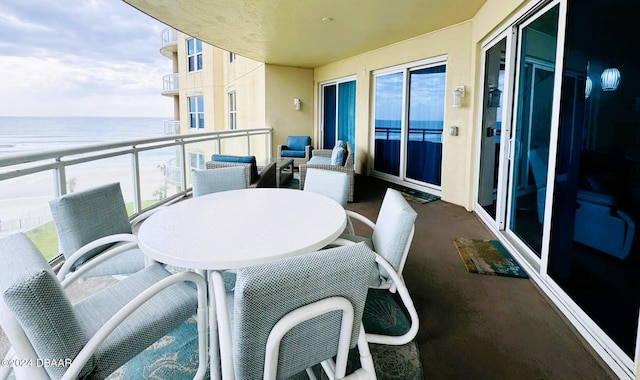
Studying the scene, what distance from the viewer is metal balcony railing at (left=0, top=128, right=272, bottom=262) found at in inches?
95.5

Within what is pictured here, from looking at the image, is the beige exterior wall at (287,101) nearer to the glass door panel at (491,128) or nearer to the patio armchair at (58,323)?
the glass door panel at (491,128)

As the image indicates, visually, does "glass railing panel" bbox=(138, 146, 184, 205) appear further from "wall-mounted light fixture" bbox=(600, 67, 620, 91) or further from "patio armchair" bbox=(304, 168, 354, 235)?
"wall-mounted light fixture" bbox=(600, 67, 620, 91)

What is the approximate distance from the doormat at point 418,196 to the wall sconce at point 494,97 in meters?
1.70

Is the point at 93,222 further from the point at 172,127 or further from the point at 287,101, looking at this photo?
the point at 172,127

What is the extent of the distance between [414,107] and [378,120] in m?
1.07

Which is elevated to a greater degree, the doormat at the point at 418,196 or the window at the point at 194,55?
the window at the point at 194,55

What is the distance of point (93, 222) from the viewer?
1.98m

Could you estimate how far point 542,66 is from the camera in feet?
9.61

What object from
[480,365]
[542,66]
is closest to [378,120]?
[542,66]

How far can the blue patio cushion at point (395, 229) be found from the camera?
1.76 m

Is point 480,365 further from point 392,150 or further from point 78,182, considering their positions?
point 392,150

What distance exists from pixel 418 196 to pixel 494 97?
201 cm

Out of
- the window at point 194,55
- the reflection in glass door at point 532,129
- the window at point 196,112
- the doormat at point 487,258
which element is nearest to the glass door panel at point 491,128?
the reflection in glass door at point 532,129

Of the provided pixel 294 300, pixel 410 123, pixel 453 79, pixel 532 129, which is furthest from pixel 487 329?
pixel 410 123
